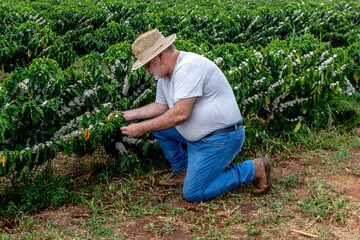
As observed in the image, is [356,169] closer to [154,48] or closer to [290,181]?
[290,181]

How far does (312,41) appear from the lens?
5.29 meters

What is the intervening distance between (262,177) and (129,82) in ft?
5.23

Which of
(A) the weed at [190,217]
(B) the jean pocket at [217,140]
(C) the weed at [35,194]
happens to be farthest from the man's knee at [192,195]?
(C) the weed at [35,194]

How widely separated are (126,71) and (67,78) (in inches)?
25.4

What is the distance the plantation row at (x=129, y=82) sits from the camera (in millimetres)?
3465

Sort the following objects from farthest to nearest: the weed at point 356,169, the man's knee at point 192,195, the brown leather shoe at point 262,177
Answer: the weed at point 356,169 → the brown leather shoe at point 262,177 → the man's knee at point 192,195

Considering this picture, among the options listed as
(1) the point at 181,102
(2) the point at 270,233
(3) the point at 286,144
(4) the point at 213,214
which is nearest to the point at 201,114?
(1) the point at 181,102

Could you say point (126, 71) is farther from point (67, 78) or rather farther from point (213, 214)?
point (213, 214)

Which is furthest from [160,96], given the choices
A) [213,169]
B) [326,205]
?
[326,205]

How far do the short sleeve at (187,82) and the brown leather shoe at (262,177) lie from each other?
97 cm

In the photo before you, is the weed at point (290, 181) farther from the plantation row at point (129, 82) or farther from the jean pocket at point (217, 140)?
the jean pocket at point (217, 140)

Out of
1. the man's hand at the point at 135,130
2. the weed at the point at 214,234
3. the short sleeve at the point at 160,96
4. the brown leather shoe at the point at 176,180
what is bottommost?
the weed at the point at 214,234

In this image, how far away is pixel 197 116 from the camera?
3.43 metres

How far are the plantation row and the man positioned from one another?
40 centimetres
